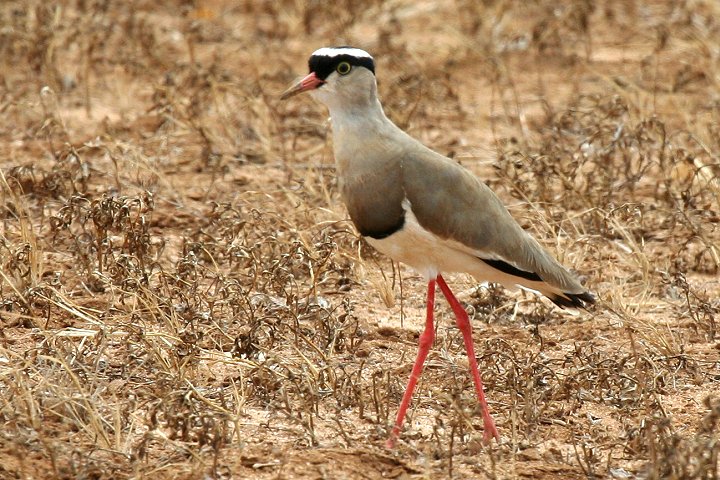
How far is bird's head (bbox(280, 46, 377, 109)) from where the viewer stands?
4621 mm

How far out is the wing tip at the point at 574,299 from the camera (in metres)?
4.71

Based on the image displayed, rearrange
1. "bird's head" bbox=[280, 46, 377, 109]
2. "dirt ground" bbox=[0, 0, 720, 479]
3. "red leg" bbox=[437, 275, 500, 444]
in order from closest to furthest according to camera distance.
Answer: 1. "dirt ground" bbox=[0, 0, 720, 479]
2. "red leg" bbox=[437, 275, 500, 444]
3. "bird's head" bbox=[280, 46, 377, 109]

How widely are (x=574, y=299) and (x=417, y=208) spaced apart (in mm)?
744

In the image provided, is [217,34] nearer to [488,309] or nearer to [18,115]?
[18,115]

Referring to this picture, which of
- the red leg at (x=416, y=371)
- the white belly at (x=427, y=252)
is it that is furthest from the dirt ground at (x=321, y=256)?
the white belly at (x=427, y=252)

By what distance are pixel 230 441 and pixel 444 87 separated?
4480mm

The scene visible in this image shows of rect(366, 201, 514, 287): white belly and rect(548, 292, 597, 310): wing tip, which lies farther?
rect(548, 292, 597, 310): wing tip

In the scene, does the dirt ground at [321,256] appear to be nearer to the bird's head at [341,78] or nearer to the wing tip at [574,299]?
the wing tip at [574,299]

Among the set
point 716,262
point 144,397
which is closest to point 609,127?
point 716,262

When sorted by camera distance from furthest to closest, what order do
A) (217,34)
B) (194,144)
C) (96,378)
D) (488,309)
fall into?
(217,34) < (194,144) < (488,309) < (96,378)

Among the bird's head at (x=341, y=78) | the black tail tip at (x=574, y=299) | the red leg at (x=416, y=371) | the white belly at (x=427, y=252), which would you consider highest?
the bird's head at (x=341, y=78)

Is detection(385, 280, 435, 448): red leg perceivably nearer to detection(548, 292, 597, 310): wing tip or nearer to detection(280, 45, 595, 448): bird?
detection(280, 45, 595, 448): bird

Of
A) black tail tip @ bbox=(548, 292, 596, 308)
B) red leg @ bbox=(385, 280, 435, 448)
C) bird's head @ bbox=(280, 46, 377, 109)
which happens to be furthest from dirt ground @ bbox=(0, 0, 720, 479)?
bird's head @ bbox=(280, 46, 377, 109)

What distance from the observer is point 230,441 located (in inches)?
163
